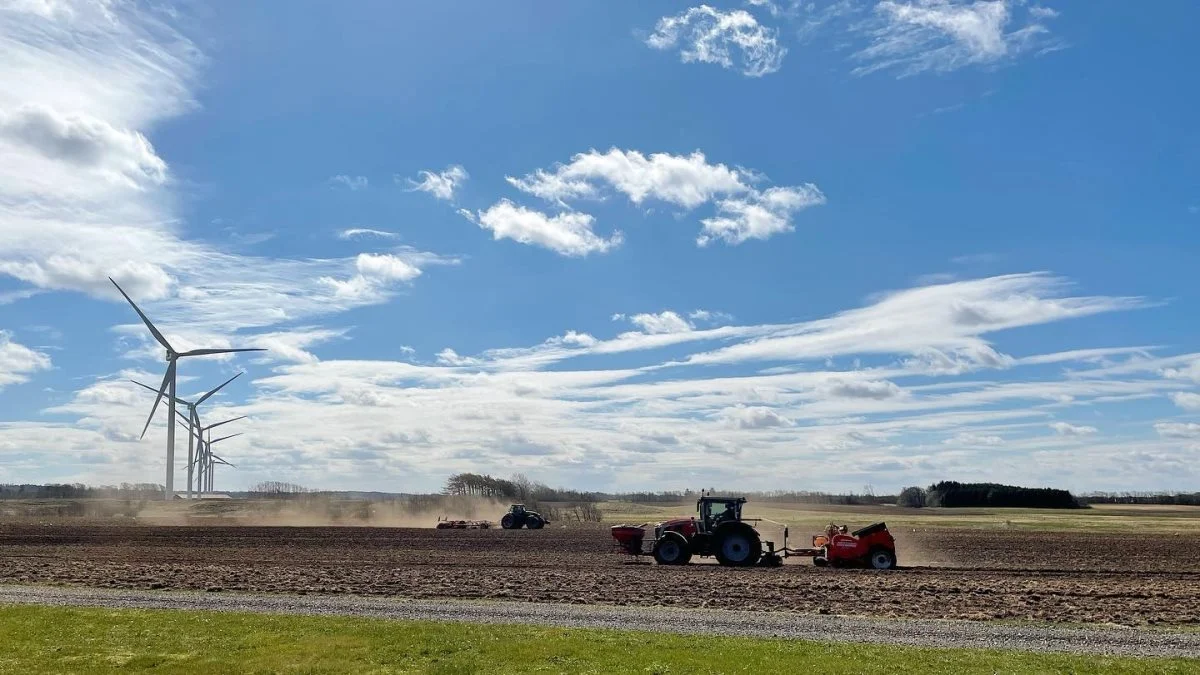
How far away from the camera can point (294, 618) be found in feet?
63.3

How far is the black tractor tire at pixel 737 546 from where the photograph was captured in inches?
1300

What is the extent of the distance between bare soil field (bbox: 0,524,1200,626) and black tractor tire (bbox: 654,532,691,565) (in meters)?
0.89

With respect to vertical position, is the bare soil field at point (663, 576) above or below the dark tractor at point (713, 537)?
below

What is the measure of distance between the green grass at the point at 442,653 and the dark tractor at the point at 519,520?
50.6 m

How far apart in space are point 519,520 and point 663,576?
41.0 meters

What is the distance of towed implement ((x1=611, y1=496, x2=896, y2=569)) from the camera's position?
3231 cm

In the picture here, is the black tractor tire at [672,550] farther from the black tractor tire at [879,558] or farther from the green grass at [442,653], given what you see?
the green grass at [442,653]

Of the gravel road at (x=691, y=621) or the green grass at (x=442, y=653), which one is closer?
the green grass at (x=442, y=653)

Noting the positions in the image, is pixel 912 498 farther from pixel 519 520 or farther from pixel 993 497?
pixel 519 520

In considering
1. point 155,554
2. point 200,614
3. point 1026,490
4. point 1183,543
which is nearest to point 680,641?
point 200,614

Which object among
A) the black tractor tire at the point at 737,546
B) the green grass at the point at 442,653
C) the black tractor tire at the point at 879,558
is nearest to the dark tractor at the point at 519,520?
the black tractor tire at the point at 737,546

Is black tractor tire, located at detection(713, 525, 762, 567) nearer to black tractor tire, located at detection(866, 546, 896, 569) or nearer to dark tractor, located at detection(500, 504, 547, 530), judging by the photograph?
black tractor tire, located at detection(866, 546, 896, 569)

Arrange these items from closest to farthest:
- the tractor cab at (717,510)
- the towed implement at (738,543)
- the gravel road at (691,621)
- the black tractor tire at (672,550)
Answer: the gravel road at (691,621) < the towed implement at (738,543) < the black tractor tire at (672,550) < the tractor cab at (717,510)

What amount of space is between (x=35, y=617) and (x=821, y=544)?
2448cm
